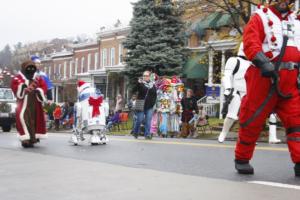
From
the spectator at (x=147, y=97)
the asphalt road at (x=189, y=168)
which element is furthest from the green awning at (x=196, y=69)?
the asphalt road at (x=189, y=168)

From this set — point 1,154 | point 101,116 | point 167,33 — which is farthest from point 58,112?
point 1,154

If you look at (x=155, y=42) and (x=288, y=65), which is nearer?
(x=288, y=65)

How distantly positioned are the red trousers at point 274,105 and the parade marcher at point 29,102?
6235 millimetres

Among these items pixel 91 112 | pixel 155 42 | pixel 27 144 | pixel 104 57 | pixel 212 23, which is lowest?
pixel 27 144

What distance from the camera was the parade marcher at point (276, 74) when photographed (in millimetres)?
6098

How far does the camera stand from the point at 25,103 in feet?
38.3

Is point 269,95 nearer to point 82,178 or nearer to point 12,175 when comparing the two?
point 82,178

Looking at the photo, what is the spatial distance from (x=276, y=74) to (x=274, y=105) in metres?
0.42

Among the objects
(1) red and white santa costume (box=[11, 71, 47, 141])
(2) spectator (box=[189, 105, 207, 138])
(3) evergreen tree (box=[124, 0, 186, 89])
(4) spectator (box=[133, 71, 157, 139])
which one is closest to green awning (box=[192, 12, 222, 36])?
(3) evergreen tree (box=[124, 0, 186, 89])

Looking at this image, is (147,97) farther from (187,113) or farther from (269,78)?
(269,78)

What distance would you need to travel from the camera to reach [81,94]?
40.8 feet

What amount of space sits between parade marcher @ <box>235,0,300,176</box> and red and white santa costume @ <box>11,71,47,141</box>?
6.21 meters

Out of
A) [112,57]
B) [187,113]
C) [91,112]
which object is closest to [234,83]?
[91,112]

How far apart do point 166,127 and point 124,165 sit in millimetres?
10916
